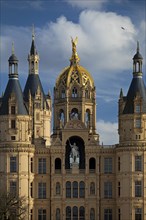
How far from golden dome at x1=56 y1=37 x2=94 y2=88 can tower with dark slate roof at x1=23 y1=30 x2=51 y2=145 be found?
3.48 metres

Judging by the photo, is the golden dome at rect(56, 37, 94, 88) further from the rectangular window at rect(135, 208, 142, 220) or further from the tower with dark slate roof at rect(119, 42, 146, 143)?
the rectangular window at rect(135, 208, 142, 220)

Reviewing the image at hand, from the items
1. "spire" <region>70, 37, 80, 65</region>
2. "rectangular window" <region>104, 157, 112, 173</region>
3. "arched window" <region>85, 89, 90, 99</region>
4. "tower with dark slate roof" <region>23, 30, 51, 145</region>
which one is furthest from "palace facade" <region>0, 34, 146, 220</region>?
"spire" <region>70, 37, 80, 65</region>

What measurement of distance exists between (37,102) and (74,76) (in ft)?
22.4

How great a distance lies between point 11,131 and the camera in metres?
144

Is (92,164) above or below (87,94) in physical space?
below

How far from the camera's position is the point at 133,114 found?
475ft

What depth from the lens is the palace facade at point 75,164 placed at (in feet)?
471

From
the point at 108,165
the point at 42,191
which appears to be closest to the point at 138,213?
the point at 108,165

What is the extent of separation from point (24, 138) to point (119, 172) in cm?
1414

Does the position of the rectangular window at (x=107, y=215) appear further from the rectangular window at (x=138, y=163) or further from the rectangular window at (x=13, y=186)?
the rectangular window at (x=13, y=186)

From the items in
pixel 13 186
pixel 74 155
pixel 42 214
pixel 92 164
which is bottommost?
pixel 42 214

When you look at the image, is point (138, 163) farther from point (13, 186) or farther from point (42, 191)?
point (13, 186)

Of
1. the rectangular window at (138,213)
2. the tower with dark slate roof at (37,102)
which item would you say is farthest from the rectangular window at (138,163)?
the tower with dark slate roof at (37,102)

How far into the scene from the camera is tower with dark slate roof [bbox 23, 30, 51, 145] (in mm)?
154375
